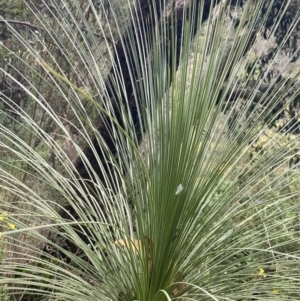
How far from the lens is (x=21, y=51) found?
119 inches

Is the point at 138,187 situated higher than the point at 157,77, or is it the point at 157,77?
the point at 157,77

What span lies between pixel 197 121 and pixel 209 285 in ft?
1.33

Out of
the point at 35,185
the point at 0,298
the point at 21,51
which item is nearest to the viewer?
the point at 0,298

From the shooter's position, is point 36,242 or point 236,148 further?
point 36,242

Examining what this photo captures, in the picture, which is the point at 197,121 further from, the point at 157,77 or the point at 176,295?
the point at 176,295

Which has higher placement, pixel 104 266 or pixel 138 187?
pixel 138 187

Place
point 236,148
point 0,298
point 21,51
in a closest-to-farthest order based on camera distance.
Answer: point 236,148 → point 0,298 → point 21,51

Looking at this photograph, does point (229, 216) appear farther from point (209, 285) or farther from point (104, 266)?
point (104, 266)

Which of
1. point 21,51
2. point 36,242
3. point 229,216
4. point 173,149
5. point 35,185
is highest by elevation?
point 21,51

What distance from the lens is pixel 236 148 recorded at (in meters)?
1.11

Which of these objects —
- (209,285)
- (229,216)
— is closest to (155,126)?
(229,216)

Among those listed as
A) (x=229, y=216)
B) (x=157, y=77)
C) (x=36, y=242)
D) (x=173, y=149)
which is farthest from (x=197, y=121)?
(x=36, y=242)

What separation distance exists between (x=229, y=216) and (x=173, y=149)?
0.26 metres

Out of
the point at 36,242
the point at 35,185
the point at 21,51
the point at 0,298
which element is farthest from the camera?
the point at 21,51
